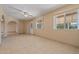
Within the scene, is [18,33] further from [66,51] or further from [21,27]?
[66,51]

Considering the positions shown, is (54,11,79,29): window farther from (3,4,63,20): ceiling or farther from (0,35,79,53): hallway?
(0,35,79,53): hallway

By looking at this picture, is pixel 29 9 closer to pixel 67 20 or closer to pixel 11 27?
pixel 11 27

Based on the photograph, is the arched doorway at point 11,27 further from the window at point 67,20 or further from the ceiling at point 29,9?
the window at point 67,20

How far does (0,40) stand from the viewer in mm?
3143

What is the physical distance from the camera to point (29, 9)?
3209 mm

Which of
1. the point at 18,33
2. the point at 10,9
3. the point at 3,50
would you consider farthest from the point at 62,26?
the point at 3,50

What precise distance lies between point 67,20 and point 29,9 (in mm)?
1038

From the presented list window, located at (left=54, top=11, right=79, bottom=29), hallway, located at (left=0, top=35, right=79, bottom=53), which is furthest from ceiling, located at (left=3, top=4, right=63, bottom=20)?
hallway, located at (left=0, top=35, right=79, bottom=53)

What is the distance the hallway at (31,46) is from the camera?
3.13 metres

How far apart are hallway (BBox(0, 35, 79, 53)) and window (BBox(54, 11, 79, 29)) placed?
48 cm

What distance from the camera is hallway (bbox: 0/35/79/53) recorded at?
10.3 ft

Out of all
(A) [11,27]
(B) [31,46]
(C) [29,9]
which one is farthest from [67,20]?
(A) [11,27]

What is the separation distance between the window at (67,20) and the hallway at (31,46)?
0.48 metres

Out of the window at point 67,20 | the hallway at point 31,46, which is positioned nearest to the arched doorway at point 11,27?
the hallway at point 31,46
